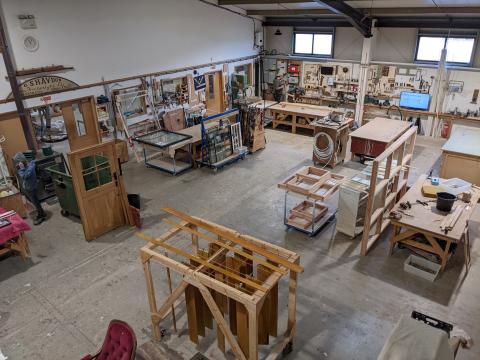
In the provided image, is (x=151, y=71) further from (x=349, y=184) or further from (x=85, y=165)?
(x=349, y=184)

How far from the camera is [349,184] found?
22.0ft

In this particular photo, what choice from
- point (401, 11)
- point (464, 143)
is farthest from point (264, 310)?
point (401, 11)

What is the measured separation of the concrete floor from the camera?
15.6 ft

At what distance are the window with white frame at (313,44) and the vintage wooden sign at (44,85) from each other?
876cm

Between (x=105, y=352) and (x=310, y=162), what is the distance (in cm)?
789

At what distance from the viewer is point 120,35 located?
10.2 metres

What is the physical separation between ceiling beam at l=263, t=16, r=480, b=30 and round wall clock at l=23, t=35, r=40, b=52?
9253 mm

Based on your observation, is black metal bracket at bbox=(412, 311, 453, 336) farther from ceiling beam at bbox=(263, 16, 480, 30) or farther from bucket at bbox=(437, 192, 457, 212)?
ceiling beam at bbox=(263, 16, 480, 30)

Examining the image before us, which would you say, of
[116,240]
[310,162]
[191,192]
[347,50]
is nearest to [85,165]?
[116,240]

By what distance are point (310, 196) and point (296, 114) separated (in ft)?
21.6

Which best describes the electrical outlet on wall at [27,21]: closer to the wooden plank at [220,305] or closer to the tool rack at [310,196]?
the tool rack at [310,196]

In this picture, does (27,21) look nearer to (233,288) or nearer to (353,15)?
(233,288)

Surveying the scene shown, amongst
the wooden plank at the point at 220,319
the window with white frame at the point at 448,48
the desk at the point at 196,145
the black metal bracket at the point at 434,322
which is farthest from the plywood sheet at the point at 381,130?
the wooden plank at the point at 220,319

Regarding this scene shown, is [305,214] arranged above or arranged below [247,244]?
below
